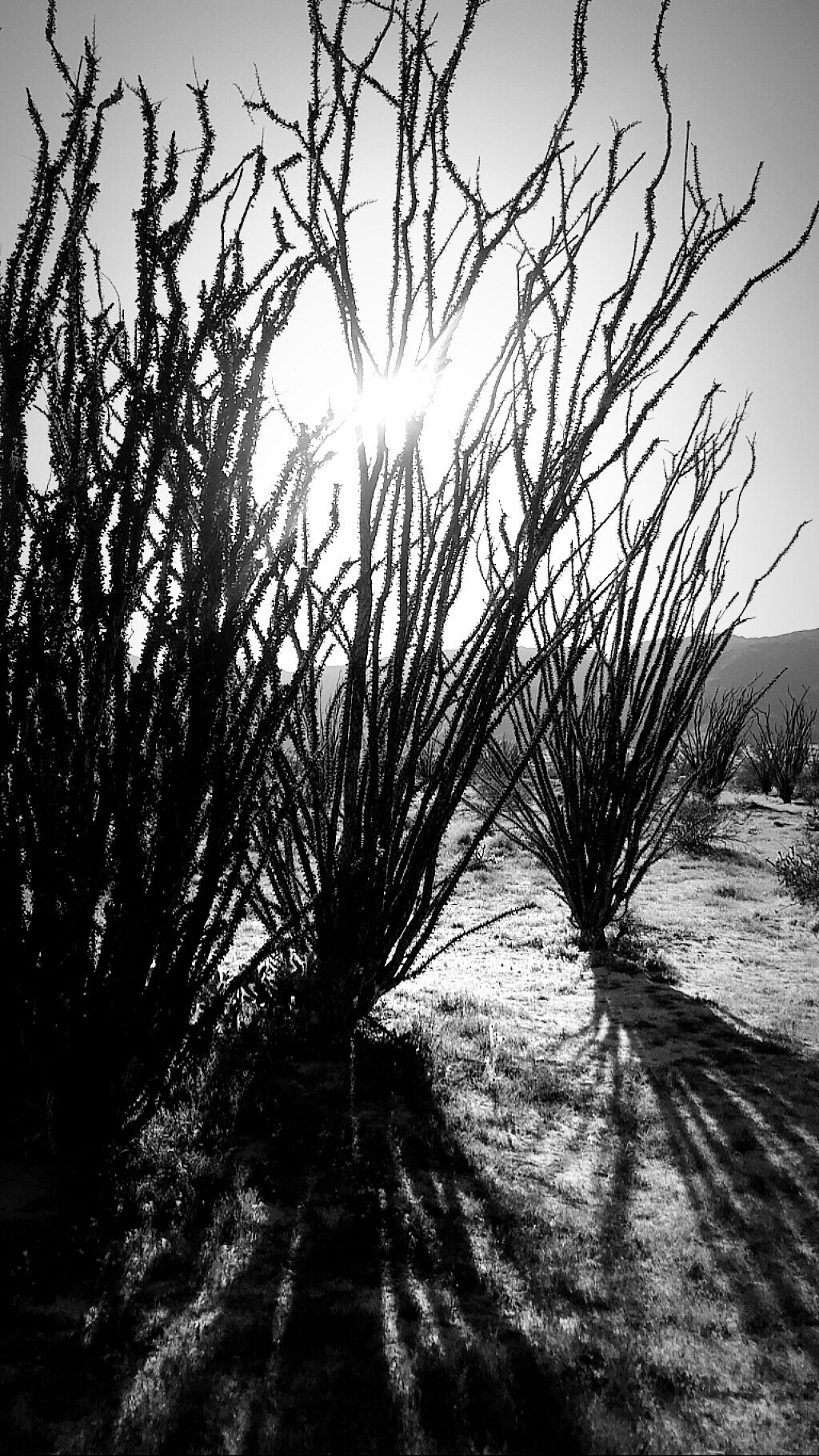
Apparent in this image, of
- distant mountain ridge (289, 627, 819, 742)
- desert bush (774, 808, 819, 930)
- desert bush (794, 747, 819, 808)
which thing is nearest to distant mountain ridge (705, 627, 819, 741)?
distant mountain ridge (289, 627, 819, 742)

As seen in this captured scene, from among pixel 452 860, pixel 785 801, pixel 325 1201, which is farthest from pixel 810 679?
pixel 325 1201

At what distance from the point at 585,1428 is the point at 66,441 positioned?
1973 millimetres

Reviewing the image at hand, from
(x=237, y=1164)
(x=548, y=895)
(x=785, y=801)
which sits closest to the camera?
(x=237, y=1164)

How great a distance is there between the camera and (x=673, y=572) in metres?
3.10

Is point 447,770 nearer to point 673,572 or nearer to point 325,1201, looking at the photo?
point 325,1201

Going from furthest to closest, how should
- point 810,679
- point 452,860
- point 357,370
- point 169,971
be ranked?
point 810,679 → point 452,860 → point 357,370 → point 169,971

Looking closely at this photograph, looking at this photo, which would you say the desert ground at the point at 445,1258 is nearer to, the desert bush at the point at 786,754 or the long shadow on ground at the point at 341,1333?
the long shadow on ground at the point at 341,1333

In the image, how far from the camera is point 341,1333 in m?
1.23

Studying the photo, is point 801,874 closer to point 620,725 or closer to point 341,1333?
point 620,725

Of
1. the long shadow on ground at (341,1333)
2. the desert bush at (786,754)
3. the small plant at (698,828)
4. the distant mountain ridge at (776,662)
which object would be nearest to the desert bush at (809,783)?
the desert bush at (786,754)

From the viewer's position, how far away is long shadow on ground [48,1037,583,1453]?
3.48ft

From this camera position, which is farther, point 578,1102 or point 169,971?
point 578,1102

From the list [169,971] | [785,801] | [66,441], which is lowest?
[785,801]

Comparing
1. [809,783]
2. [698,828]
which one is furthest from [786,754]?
[698,828]
